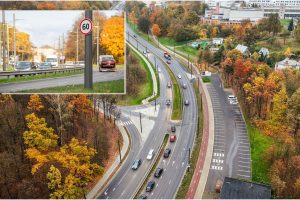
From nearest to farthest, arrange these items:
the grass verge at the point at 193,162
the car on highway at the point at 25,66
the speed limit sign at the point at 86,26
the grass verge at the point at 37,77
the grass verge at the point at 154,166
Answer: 1. the speed limit sign at the point at 86,26
2. the grass verge at the point at 37,77
3. the car on highway at the point at 25,66
4. the grass verge at the point at 193,162
5. the grass verge at the point at 154,166

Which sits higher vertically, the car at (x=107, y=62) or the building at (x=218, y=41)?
the car at (x=107, y=62)

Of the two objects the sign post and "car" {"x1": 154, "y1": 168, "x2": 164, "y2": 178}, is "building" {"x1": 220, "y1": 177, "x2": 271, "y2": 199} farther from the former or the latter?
the sign post

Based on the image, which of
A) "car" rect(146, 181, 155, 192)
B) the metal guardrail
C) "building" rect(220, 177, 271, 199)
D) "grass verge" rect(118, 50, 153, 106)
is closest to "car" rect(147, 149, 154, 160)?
"car" rect(146, 181, 155, 192)

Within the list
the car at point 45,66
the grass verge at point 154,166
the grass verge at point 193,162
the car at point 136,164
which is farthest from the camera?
the car at point 136,164

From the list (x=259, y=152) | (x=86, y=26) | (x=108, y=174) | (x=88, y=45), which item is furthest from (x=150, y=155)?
(x=86, y=26)

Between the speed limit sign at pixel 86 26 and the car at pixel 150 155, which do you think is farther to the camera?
the car at pixel 150 155

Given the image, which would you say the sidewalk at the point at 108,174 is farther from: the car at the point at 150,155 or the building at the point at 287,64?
the building at the point at 287,64

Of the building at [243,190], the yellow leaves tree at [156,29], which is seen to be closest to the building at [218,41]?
the yellow leaves tree at [156,29]

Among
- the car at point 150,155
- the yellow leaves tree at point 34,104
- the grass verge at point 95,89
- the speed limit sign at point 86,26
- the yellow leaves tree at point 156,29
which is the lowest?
the car at point 150,155
